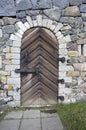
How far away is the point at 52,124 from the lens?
16.8 feet

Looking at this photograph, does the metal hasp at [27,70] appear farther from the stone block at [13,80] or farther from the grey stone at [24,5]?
the grey stone at [24,5]

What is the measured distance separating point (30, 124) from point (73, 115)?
93 cm

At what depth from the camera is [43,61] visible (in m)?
6.88

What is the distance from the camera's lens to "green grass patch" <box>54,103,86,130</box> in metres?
4.77

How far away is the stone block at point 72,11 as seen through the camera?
6.75m

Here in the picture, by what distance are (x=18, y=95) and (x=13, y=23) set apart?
6.02 feet

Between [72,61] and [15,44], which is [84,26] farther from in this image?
[15,44]

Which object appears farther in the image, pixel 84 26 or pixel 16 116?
pixel 84 26

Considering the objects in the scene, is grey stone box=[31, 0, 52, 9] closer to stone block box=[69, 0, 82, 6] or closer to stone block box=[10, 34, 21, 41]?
stone block box=[69, 0, 82, 6]

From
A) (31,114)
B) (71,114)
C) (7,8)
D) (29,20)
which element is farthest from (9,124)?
(7,8)

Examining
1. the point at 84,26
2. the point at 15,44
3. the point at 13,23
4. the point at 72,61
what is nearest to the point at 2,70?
the point at 15,44

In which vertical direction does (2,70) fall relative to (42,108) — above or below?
above

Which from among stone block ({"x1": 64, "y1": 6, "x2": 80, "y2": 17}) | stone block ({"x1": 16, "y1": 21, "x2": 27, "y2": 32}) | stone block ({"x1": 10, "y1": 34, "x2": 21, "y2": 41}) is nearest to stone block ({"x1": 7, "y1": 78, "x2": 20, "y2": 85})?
stone block ({"x1": 10, "y1": 34, "x2": 21, "y2": 41})

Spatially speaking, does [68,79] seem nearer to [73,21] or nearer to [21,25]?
[73,21]
